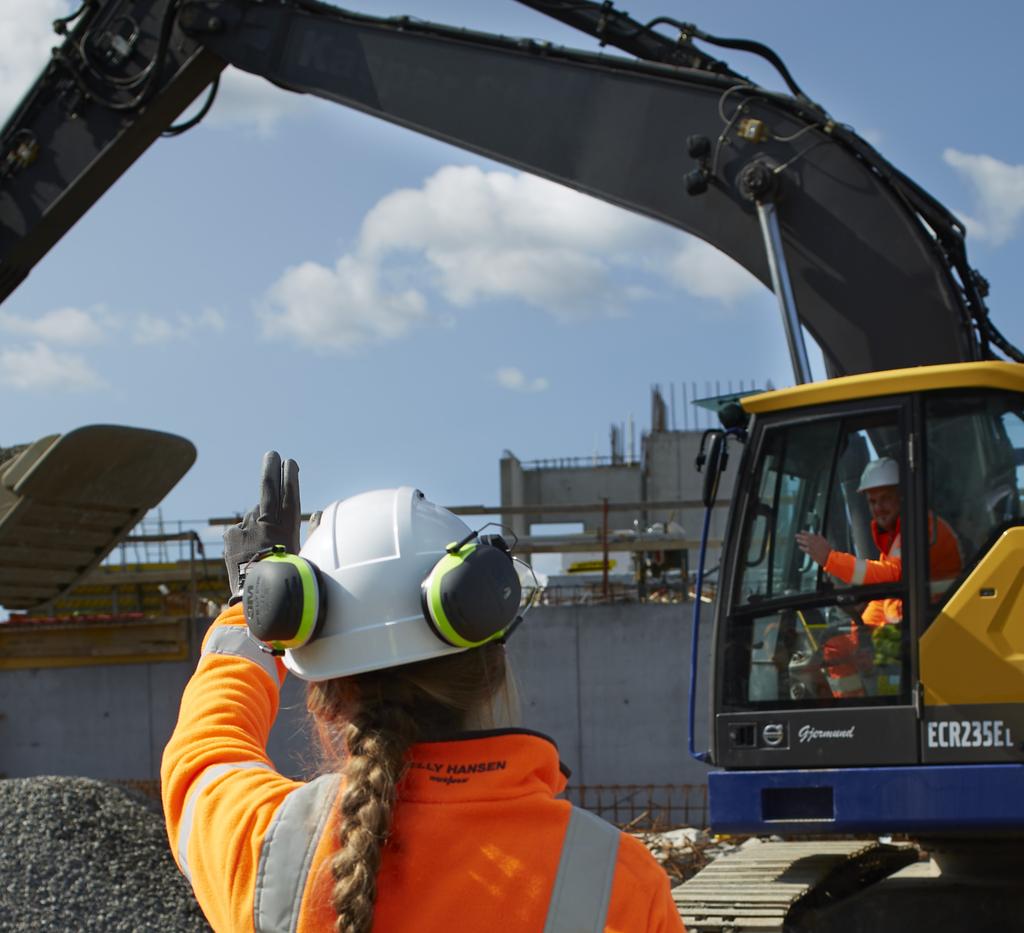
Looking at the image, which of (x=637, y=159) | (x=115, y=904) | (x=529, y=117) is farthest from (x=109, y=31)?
(x=115, y=904)

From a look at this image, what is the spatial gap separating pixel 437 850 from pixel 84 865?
6563 mm

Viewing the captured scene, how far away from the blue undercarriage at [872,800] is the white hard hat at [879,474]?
1.05 meters

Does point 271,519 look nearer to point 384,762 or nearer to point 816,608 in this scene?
point 384,762

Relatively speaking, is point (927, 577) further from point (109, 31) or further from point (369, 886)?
point (109, 31)

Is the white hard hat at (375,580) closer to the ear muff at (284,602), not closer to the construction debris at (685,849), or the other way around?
the ear muff at (284,602)

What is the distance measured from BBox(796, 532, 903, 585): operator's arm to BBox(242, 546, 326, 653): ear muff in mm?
3648

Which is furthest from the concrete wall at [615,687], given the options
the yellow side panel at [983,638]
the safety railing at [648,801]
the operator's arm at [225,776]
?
the operator's arm at [225,776]

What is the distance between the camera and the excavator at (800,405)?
4.93 m

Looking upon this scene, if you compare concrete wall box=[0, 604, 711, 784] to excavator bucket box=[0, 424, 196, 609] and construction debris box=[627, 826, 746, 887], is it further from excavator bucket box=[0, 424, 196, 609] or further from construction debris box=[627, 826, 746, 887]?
excavator bucket box=[0, 424, 196, 609]

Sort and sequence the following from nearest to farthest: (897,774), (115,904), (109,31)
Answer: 1. (897,774)
2. (115,904)
3. (109,31)

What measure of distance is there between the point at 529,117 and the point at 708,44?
1063 mm

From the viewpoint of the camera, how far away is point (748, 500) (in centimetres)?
539

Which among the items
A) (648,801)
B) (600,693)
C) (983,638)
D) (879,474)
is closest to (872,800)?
(983,638)

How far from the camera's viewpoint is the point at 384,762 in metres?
1.63
